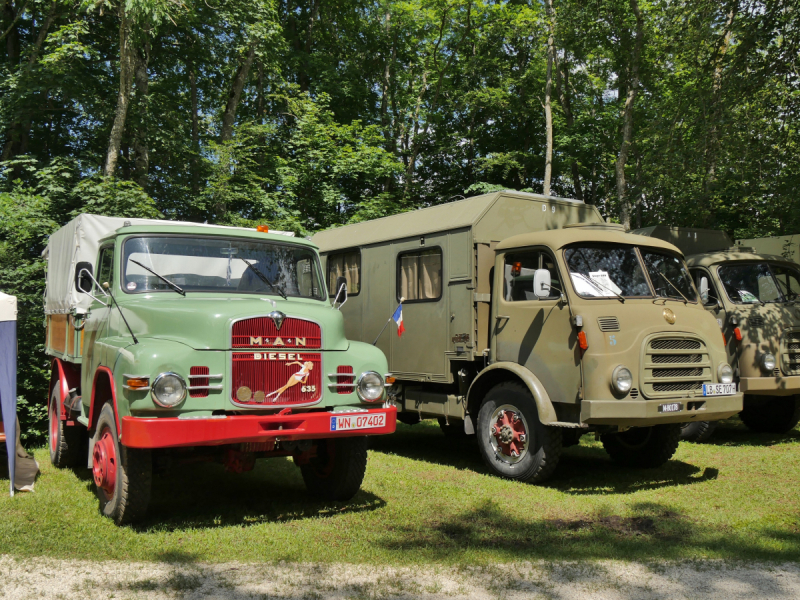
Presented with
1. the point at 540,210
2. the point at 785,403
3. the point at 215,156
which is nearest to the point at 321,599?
the point at 540,210

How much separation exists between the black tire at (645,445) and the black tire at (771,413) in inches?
135

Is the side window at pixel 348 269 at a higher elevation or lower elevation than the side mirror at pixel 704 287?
higher

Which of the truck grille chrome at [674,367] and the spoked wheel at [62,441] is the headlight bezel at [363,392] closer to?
the truck grille chrome at [674,367]

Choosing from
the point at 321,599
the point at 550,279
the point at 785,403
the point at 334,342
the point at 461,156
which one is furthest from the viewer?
the point at 461,156

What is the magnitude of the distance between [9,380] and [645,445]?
723 cm

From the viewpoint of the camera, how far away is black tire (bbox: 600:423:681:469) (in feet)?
28.3

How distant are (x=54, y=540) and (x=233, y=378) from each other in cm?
186

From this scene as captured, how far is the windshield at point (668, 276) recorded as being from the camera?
797 centimetres

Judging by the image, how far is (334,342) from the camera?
20.6ft

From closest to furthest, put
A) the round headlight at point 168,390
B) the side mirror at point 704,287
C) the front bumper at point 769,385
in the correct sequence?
1. the round headlight at point 168,390
2. the front bumper at point 769,385
3. the side mirror at point 704,287

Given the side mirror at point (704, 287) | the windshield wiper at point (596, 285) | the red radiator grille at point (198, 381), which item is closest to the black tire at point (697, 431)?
the side mirror at point (704, 287)

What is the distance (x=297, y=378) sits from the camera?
594cm

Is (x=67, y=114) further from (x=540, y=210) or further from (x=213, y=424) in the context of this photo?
(x=213, y=424)

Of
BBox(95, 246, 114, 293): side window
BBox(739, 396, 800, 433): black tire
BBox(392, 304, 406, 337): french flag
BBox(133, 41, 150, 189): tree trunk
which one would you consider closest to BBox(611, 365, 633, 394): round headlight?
BBox(392, 304, 406, 337): french flag
